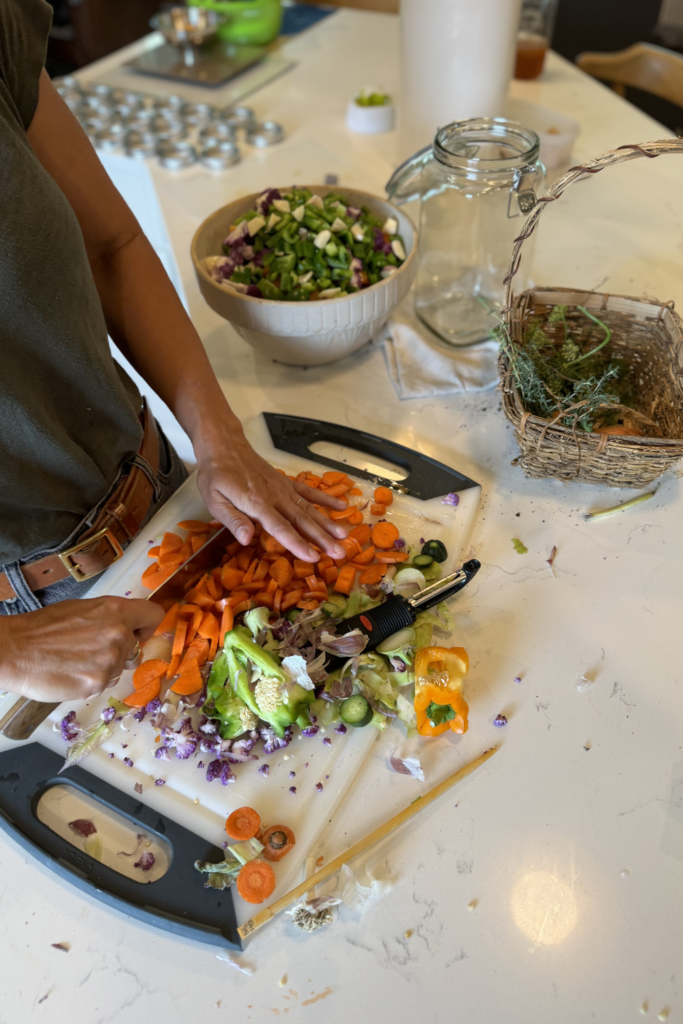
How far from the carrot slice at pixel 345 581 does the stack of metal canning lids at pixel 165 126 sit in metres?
1.44

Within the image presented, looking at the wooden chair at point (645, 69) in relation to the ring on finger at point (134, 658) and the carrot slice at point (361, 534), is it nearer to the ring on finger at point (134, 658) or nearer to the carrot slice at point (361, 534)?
the carrot slice at point (361, 534)

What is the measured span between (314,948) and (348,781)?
162 mm

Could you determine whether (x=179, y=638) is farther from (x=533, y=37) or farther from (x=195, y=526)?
(x=533, y=37)

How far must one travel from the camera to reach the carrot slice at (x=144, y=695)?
2.73 ft

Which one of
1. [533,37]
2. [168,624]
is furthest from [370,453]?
[533,37]

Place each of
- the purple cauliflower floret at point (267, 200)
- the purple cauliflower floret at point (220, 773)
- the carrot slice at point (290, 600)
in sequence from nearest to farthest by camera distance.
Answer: the purple cauliflower floret at point (220, 773), the carrot slice at point (290, 600), the purple cauliflower floret at point (267, 200)

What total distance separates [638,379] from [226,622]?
0.77 meters

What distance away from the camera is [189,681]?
0.83 m

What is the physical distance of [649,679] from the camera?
862 mm

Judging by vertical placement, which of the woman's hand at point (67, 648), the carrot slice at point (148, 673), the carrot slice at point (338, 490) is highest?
the woman's hand at point (67, 648)

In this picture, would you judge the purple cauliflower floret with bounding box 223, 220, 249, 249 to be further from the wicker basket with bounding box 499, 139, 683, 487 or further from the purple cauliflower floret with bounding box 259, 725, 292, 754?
the purple cauliflower floret with bounding box 259, 725, 292, 754

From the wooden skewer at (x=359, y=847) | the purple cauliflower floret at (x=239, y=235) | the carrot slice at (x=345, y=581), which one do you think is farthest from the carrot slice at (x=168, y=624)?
the purple cauliflower floret at (x=239, y=235)

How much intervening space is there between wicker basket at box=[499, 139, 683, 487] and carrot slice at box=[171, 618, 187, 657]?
53cm

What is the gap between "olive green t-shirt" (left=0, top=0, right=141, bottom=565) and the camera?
30.9 inches
